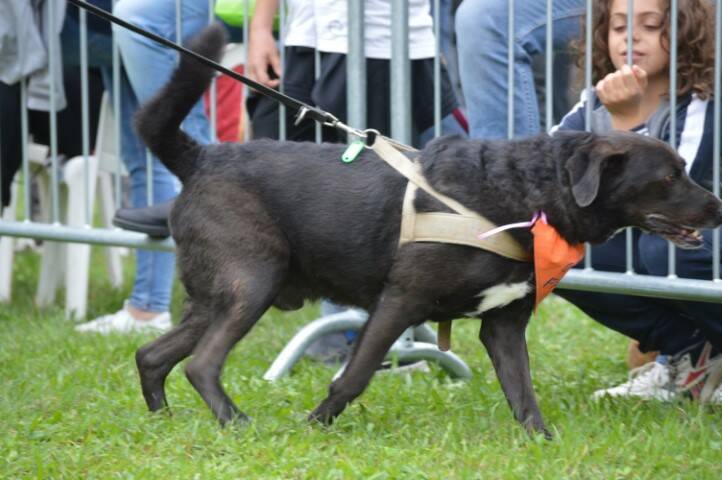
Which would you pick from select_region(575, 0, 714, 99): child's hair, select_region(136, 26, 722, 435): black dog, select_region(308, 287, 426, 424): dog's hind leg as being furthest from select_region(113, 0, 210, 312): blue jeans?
select_region(575, 0, 714, 99): child's hair

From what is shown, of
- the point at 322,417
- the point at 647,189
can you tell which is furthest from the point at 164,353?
the point at 647,189

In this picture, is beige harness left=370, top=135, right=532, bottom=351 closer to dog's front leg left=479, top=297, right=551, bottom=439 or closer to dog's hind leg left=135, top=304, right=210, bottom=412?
dog's front leg left=479, top=297, right=551, bottom=439

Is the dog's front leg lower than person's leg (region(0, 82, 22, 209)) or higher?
lower

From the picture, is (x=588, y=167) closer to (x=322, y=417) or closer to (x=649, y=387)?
(x=322, y=417)

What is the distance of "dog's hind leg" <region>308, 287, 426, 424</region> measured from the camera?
3.85 metres

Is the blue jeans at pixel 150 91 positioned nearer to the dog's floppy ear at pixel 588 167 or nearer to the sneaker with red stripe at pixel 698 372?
the dog's floppy ear at pixel 588 167

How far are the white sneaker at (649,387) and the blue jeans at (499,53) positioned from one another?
3.55 ft

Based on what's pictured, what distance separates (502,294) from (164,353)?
1.21 metres

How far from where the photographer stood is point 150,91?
552 centimetres

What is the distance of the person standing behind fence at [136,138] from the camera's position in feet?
17.6

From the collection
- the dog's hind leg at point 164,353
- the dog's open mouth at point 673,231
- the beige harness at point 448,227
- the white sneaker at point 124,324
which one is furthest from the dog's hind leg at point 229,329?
the white sneaker at point 124,324

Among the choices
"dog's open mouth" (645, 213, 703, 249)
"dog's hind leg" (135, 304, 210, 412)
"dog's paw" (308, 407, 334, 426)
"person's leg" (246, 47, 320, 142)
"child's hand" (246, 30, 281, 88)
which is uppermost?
"child's hand" (246, 30, 281, 88)

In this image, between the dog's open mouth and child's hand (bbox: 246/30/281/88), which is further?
child's hand (bbox: 246/30/281/88)

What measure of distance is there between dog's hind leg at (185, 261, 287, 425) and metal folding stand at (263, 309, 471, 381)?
3.13 ft
